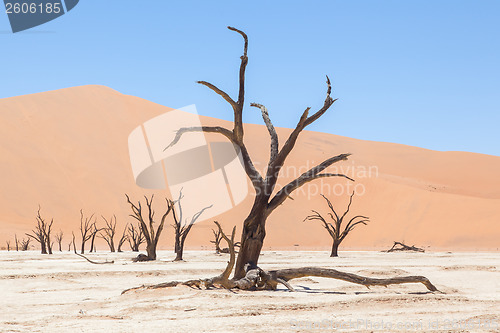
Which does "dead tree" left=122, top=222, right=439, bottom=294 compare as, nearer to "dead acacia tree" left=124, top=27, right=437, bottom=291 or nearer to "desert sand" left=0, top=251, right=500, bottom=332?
"dead acacia tree" left=124, top=27, right=437, bottom=291

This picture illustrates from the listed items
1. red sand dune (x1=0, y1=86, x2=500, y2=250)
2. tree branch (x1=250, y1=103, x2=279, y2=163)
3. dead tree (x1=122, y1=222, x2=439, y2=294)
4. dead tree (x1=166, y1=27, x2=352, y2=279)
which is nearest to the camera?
dead tree (x1=122, y1=222, x2=439, y2=294)

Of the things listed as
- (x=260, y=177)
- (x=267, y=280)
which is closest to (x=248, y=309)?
(x=267, y=280)

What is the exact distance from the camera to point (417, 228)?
48.2 m

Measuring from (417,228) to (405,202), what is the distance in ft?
17.5

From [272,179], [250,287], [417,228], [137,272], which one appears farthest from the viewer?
[417,228]

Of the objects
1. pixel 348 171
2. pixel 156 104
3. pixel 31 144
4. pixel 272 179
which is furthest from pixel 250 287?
pixel 156 104

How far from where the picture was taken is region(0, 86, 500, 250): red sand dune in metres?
47.1

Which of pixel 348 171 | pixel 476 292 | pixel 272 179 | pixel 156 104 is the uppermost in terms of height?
pixel 156 104

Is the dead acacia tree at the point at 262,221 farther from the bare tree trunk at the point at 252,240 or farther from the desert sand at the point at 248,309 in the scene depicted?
the desert sand at the point at 248,309

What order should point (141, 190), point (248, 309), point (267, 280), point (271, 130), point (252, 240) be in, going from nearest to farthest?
point (248, 309), point (267, 280), point (252, 240), point (271, 130), point (141, 190)

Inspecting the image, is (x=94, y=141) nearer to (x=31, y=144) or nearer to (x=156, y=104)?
(x=31, y=144)

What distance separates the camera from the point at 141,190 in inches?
2131

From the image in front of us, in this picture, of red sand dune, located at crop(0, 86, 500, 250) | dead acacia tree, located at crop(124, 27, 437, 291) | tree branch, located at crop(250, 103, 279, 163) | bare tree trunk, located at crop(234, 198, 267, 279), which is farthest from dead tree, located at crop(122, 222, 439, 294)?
red sand dune, located at crop(0, 86, 500, 250)

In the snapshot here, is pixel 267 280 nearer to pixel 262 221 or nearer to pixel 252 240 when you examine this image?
pixel 252 240
